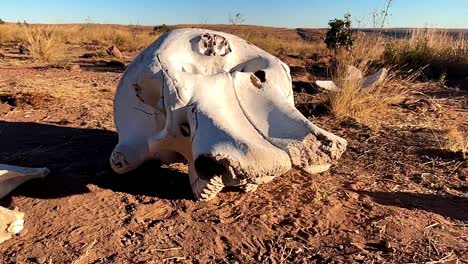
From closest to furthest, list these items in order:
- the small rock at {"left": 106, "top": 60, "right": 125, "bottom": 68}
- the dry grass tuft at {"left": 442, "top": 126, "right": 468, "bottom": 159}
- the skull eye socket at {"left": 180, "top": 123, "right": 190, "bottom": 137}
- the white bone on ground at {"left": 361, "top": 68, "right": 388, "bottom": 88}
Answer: the skull eye socket at {"left": 180, "top": 123, "right": 190, "bottom": 137} < the dry grass tuft at {"left": 442, "top": 126, "right": 468, "bottom": 159} < the white bone on ground at {"left": 361, "top": 68, "right": 388, "bottom": 88} < the small rock at {"left": 106, "top": 60, "right": 125, "bottom": 68}

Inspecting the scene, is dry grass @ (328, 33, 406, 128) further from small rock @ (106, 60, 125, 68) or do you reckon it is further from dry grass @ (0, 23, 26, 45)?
dry grass @ (0, 23, 26, 45)

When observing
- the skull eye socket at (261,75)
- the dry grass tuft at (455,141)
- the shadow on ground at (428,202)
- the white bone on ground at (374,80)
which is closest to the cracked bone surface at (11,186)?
the skull eye socket at (261,75)

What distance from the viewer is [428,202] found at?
157 inches

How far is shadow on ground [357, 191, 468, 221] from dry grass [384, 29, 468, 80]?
21.9ft

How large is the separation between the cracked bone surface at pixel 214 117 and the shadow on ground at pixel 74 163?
20 centimetres

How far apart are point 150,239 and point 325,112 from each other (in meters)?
3.95

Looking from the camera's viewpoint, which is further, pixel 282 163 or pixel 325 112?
pixel 325 112

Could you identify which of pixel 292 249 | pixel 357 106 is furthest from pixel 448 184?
pixel 357 106

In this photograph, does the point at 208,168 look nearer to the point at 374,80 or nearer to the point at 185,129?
the point at 185,129

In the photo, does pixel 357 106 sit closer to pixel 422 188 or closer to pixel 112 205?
pixel 422 188

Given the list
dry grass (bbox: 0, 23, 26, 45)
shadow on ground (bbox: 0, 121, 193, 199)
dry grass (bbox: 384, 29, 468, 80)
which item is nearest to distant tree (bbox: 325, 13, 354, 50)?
dry grass (bbox: 384, 29, 468, 80)

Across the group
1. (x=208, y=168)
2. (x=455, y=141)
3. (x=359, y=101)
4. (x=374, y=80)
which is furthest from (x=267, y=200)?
(x=374, y=80)

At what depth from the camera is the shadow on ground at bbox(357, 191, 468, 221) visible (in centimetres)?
382

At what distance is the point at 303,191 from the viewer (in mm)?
4008
